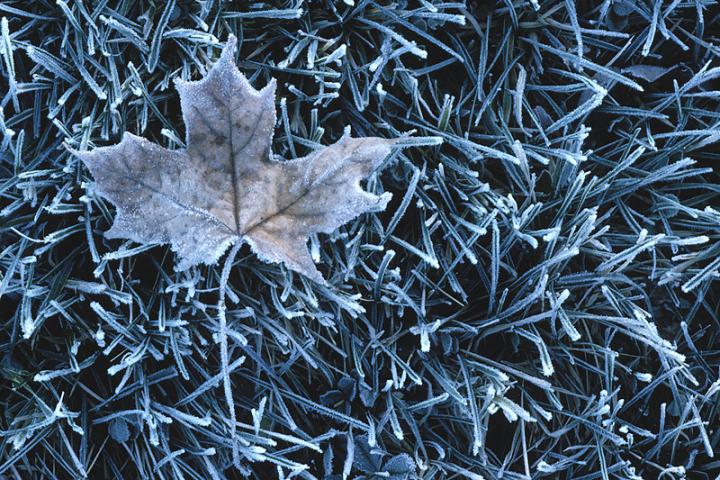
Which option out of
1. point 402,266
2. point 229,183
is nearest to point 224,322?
point 229,183

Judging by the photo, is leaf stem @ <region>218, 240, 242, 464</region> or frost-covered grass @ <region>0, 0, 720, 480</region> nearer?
leaf stem @ <region>218, 240, 242, 464</region>

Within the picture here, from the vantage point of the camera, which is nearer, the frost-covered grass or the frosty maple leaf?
the frosty maple leaf

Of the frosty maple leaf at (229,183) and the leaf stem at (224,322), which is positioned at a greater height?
the frosty maple leaf at (229,183)

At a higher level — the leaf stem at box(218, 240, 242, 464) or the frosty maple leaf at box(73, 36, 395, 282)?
the frosty maple leaf at box(73, 36, 395, 282)

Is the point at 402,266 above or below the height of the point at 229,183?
below

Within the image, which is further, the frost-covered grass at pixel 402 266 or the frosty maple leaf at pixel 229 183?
the frost-covered grass at pixel 402 266

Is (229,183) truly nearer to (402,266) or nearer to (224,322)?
(224,322)
